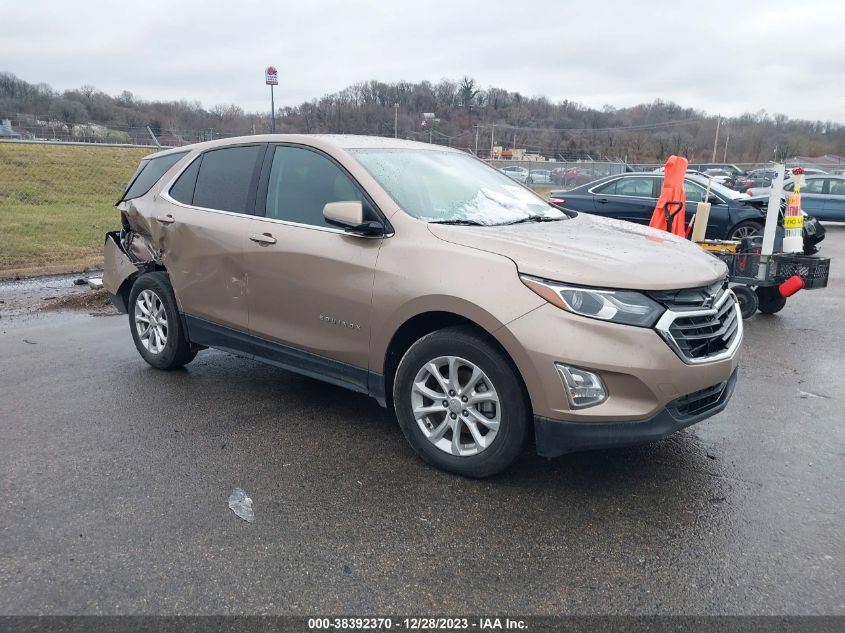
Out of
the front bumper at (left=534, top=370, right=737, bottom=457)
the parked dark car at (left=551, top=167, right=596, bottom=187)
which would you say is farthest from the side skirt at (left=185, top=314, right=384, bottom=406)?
the parked dark car at (left=551, top=167, right=596, bottom=187)

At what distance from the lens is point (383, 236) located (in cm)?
381

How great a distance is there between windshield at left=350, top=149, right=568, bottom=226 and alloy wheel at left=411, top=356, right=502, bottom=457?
91 centimetres

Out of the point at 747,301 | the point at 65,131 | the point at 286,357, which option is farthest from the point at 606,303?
the point at 65,131

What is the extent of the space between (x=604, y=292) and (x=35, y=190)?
1868 centimetres

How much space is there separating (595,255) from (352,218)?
1.34 metres

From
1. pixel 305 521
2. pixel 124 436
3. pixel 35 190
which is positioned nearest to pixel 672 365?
pixel 305 521

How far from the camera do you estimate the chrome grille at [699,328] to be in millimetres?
3223

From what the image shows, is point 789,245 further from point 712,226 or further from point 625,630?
point 625,630

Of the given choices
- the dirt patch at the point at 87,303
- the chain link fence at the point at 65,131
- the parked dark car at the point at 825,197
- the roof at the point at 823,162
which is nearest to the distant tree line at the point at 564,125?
the roof at the point at 823,162

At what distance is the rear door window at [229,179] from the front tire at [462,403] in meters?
1.82

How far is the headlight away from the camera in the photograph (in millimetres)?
3170

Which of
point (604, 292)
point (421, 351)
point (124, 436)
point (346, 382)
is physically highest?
point (604, 292)

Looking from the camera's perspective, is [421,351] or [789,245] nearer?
[421,351]

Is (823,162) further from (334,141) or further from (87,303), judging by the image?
(334,141)
